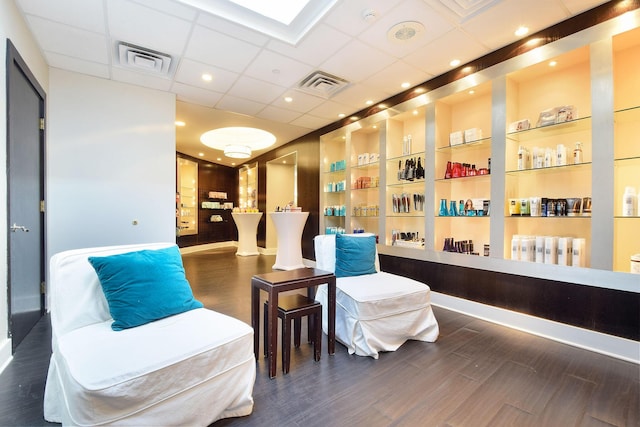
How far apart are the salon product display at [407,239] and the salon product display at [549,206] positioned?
1258 mm

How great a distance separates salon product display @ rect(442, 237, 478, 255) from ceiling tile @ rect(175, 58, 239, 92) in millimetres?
3468

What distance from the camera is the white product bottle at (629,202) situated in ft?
7.37

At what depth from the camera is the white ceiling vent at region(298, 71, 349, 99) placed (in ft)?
12.0

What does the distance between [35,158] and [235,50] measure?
241 centimetres

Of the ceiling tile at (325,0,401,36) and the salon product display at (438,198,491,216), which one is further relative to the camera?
the salon product display at (438,198,491,216)

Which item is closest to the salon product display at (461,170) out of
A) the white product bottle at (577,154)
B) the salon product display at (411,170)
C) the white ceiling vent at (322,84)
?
the salon product display at (411,170)

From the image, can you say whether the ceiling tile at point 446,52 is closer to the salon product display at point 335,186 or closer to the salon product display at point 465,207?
the salon product display at point 465,207

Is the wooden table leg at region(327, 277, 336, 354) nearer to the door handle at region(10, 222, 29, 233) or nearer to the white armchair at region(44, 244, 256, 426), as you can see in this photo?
the white armchair at region(44, 244, 256, 426)

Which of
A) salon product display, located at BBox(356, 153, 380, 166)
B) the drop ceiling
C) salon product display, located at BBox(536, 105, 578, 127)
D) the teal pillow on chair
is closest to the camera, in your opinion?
the teal pillow on chair

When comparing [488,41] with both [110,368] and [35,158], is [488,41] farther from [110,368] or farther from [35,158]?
[35,158]

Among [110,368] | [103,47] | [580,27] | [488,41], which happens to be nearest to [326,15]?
[488,41]

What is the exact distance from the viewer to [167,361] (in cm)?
130

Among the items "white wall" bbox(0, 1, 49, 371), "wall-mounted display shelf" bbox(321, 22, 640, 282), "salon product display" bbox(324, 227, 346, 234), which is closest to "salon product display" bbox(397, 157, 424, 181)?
"wall-mounted display shelf" bbox(321, 22, 640, 282)

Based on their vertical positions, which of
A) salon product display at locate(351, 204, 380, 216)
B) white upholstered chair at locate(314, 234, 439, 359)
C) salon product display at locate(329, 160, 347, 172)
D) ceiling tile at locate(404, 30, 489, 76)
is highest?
ceiling tile at locate(404, 30, 489, 76)
